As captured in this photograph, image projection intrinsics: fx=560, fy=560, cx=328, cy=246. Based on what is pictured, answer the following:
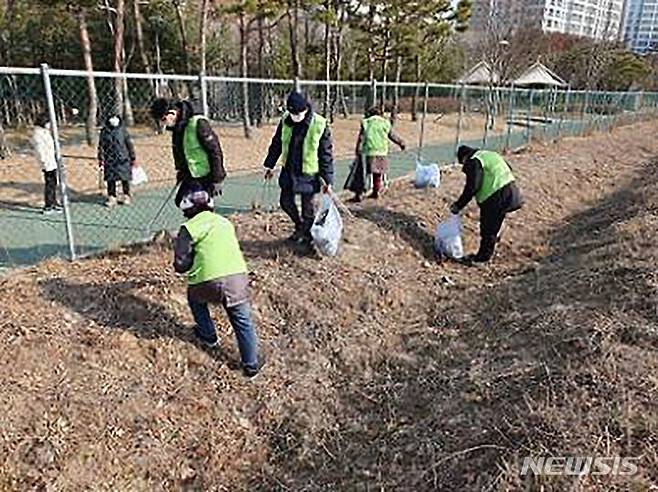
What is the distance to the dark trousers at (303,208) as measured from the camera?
18.0 feet

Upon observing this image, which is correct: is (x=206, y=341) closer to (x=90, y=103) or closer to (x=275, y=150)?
(x=275, y=150)

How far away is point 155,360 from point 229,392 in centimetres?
58

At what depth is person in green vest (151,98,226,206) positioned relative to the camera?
15.1 feet

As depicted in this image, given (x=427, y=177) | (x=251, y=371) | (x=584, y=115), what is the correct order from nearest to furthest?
(x=251, y=371), (x=427, y=177), (x=584, y=115)

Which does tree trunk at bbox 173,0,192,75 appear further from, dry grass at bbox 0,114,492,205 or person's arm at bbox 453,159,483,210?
person's arm at bbox 453,159,483,210

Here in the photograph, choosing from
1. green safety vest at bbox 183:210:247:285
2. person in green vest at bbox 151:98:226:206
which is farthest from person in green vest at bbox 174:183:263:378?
person in green vest at bbox 151:98:226:206

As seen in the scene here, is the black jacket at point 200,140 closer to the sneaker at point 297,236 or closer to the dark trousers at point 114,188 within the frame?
the sneaker at point 297,236

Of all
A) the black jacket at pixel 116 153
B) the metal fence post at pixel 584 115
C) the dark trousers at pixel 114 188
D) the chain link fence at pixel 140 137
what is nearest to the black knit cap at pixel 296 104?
the chain link fence at pixel 140 137

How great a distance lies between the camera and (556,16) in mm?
47812

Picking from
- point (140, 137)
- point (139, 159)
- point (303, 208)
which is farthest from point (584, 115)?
point (303, 208)

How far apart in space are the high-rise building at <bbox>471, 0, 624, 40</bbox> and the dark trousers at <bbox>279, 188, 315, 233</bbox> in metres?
28.0

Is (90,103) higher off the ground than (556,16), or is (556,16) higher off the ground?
(556,16)

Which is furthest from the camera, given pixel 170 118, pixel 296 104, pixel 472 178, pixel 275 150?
pixel 472 178

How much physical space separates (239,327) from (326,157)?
205 centimetres
